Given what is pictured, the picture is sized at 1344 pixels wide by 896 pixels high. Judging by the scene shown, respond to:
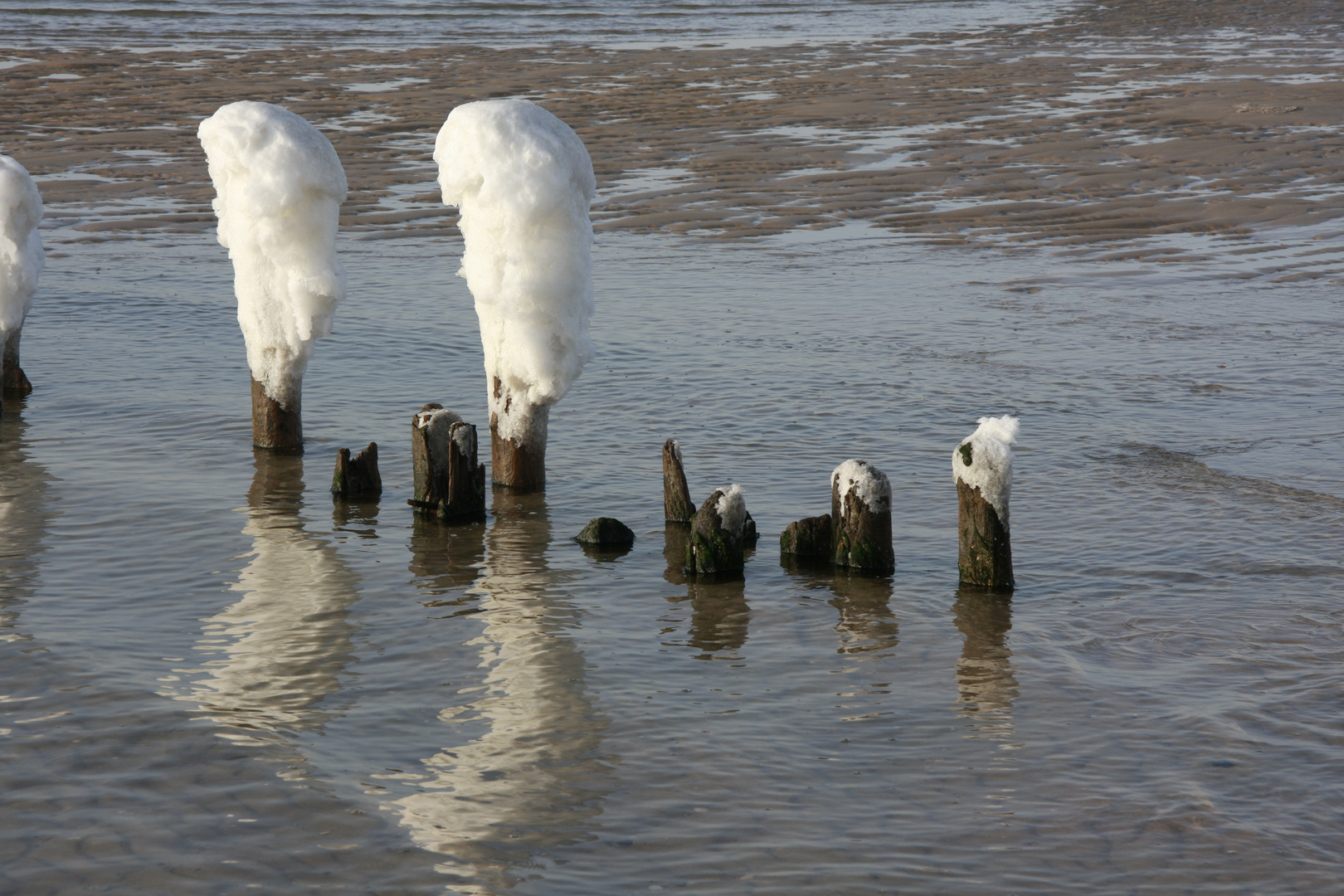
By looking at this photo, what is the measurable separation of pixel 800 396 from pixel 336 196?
417 centimetres

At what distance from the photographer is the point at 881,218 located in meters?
20.0

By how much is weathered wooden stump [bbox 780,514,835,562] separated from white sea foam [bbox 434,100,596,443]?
1845mm

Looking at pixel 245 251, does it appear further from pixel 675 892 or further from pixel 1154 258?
pixel 1154 258

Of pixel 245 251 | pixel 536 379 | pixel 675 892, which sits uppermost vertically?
pixel 245 251

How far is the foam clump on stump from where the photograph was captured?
28.3ft

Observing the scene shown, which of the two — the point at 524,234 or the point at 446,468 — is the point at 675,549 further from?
the point at 524,234

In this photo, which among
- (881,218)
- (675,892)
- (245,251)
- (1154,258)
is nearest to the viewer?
(675,892)

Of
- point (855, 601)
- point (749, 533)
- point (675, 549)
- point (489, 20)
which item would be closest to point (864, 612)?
point (855, 601)

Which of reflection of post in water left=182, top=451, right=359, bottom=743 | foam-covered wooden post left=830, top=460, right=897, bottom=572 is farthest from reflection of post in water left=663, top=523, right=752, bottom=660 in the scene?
reflection of post in water left=182, top=451, right=359, bottom=743

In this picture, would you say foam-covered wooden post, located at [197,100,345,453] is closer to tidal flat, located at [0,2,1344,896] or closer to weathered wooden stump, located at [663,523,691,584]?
tidal flat, located at [0,2,1344,896]

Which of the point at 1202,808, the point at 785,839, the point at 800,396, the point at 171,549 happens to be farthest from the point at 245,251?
the point at 1202,808

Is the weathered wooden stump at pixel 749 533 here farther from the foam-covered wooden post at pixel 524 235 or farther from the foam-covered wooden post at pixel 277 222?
the foam-covered wooden post at pixel 277 222

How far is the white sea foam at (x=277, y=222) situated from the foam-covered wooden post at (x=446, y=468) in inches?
53.6

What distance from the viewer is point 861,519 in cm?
804
